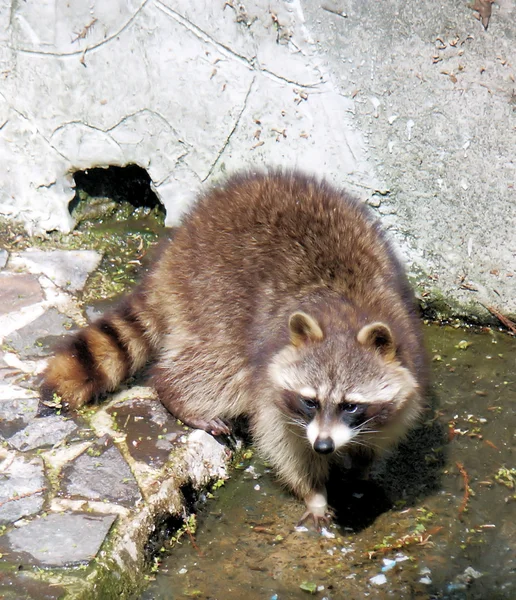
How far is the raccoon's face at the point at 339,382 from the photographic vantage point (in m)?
3.32

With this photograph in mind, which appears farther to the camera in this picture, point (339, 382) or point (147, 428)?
point (147, 428)

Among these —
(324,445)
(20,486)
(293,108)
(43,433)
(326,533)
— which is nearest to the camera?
(324,445)

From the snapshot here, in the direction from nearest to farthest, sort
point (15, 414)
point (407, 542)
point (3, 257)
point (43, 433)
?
point (407, 542)
point (43, 433)
point (15, 414)
point (3, 257)

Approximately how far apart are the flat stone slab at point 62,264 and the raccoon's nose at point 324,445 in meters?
2.16

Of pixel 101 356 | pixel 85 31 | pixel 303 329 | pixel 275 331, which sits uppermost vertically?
pixel 85 31

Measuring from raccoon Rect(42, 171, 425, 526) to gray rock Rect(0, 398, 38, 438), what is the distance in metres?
0.12

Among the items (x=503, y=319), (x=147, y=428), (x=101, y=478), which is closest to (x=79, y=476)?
(x=101, y=478)

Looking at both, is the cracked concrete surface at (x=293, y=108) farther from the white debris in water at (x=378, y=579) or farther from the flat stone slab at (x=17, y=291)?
the white debris in water at (x=378, y=579)

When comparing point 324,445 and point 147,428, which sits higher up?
point 324,445

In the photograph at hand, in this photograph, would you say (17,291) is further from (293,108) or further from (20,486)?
(293,108)

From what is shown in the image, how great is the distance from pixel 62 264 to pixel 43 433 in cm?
158

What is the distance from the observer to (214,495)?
148 inches

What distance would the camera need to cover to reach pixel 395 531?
356 cm

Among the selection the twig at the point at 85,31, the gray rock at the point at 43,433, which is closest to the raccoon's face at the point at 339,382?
the gray rock at the point at 43,433
